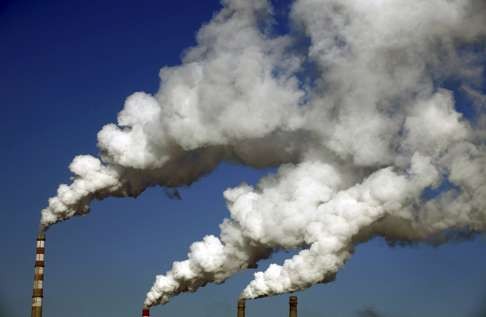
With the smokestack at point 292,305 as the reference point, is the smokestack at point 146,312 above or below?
above

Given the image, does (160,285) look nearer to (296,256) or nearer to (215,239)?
(215,239)

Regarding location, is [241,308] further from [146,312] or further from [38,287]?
[38,287]

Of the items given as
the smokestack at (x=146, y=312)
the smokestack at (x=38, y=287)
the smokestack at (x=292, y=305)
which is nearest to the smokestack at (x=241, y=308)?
the smokestack at (x=292, y=305)

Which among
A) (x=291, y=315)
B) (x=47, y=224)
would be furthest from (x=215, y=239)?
(x=47, y=224)

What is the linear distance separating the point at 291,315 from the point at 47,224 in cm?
2167

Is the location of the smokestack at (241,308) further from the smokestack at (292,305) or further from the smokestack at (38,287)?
the smokestack at (38,287)

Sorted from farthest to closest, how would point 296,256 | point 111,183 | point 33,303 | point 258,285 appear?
1. point 33,303
2. point 111,183
3. point 258,285
4. point 296,256

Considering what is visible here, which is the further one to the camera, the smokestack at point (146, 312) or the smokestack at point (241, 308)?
the smokestack at point (146, 312)

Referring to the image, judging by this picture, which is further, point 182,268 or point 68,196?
point 68,196

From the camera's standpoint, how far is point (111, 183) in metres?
63.5

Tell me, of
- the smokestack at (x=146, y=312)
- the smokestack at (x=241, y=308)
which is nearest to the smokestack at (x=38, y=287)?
the smokestack at (x=146, y=312)

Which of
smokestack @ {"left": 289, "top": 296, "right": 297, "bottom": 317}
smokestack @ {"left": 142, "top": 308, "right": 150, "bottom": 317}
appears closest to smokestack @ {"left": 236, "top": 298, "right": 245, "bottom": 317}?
smokestack @ {"left": 289, "top": 296, "right": 297, "bottom": 317}

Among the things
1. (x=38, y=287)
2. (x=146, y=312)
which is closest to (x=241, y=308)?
(x=146, y=312)

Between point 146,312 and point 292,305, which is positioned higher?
point 146,312
